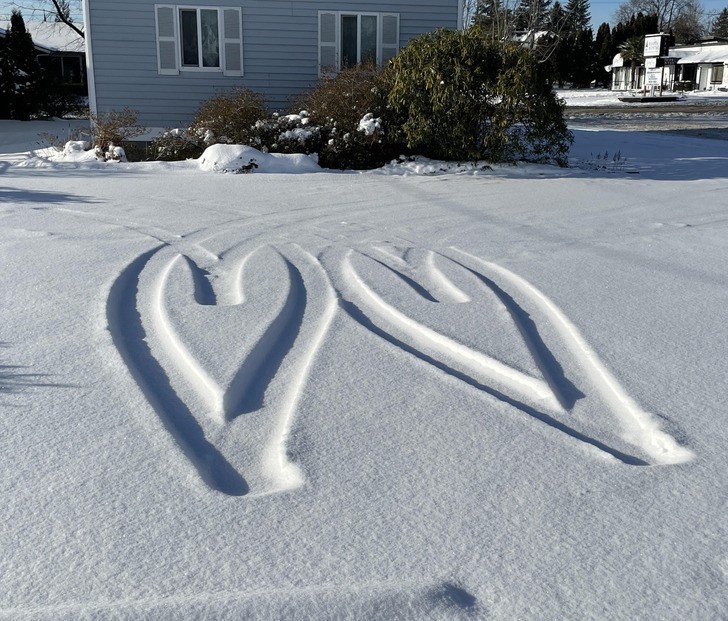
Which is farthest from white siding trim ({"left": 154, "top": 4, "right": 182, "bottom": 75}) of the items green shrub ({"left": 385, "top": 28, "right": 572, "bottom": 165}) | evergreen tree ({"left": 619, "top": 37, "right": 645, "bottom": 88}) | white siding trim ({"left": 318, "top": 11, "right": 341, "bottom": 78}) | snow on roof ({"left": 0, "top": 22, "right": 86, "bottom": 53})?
evergreen tree ({"left": 619, "top": 37, "right": 645, "bottom": 88})

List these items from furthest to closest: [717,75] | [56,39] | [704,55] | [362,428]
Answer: [717,75]
[704,55]
[56,39]
[362,428]

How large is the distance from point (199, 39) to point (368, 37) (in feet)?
11.3

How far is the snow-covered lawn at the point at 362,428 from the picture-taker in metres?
1.94

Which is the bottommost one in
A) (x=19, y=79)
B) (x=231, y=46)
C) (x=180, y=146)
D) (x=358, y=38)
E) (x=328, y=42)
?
(x=180, y=146)

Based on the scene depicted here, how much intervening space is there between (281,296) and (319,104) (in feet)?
26.0

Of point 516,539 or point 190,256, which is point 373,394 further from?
point 190,256

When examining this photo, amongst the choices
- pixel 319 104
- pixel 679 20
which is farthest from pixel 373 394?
pixel 679 20

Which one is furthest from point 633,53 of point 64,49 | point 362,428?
point 362,428

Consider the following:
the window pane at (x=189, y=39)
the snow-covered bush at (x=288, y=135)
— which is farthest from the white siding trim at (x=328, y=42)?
the snow-covered bush at (x=288, y=135)

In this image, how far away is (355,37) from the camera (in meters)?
14.8

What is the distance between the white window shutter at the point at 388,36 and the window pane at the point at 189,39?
3752 mm

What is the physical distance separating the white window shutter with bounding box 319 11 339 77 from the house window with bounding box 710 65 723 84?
151 feet

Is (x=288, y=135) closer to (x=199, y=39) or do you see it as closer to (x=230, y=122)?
(x=230, y=122)

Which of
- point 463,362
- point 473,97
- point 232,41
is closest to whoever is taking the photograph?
point 463,362
